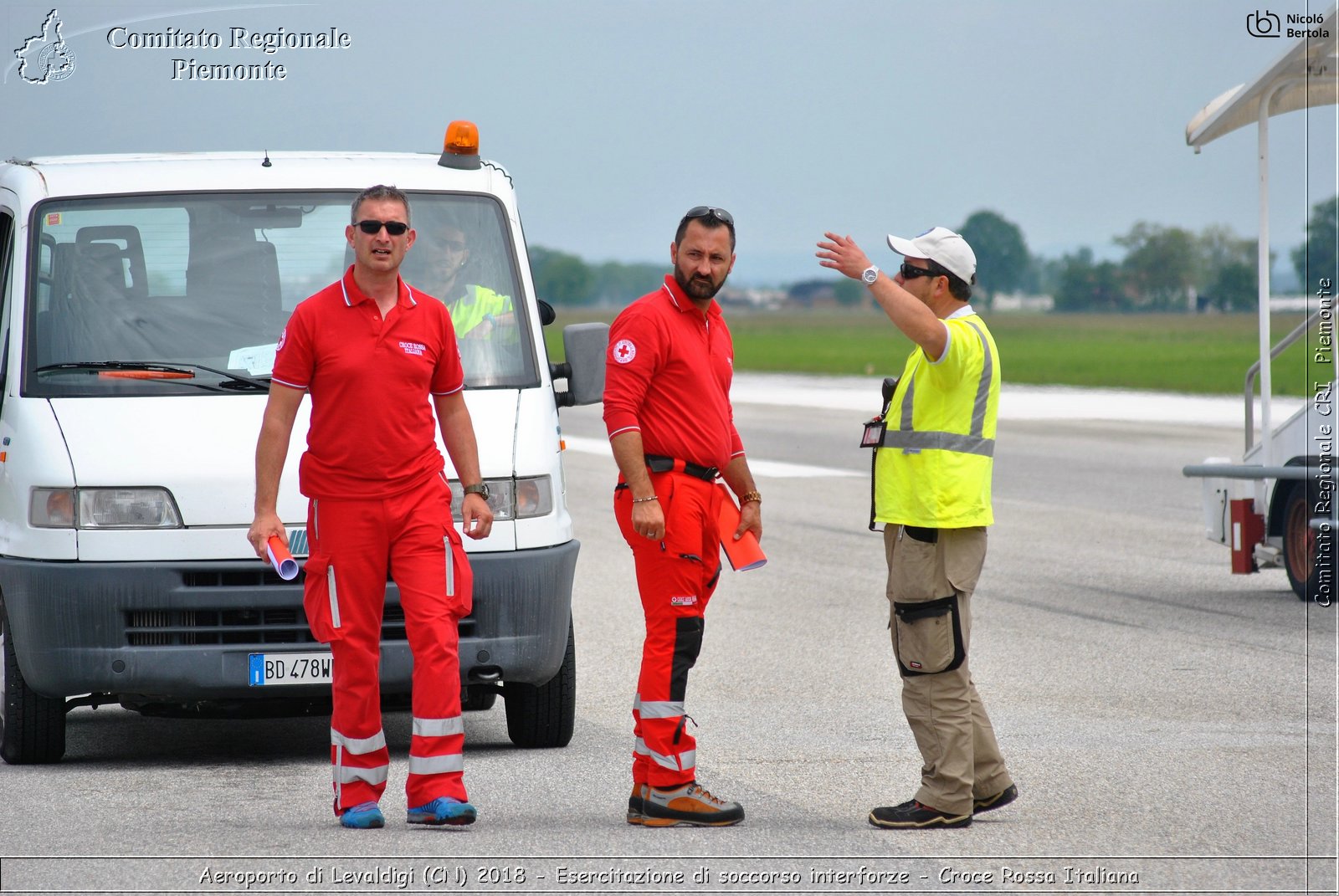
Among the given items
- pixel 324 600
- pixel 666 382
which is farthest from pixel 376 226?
pixel 324 600

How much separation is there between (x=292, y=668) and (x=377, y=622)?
0.97 meters

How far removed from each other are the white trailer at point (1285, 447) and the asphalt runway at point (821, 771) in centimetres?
38

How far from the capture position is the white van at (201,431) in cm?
627

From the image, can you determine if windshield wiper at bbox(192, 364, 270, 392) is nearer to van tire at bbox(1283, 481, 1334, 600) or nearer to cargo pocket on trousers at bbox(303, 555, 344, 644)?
cargo pocket on trousers at bbox(303, 555, 344, 644)

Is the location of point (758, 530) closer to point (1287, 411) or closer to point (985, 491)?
point (985, 491)

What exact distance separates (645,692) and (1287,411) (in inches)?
1150

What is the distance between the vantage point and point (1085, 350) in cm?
8850

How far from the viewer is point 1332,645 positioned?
9.26 m

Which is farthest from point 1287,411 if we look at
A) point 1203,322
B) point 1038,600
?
point 1203,322

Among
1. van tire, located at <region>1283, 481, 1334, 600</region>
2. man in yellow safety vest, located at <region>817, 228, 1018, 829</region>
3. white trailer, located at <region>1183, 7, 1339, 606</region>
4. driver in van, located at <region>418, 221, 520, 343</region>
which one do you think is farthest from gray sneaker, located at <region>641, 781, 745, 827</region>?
van tire, located at <region>1283, 481, 1334, 600</region>

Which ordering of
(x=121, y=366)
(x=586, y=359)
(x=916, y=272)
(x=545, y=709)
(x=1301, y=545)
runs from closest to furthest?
1. (x=916, y=272)
2. (x=121, y=366)
3. (x=545, y=709)
4. (x=586, y=359)
5. (x=1301, y=545)

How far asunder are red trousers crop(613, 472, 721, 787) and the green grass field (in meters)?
5.03

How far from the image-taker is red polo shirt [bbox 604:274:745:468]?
5520mm

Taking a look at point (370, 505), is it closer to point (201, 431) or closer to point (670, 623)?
point (670, 623)
